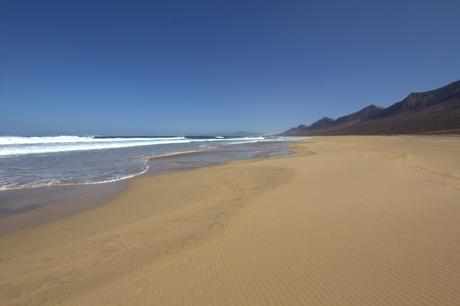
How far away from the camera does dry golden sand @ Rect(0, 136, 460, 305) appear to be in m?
3.42

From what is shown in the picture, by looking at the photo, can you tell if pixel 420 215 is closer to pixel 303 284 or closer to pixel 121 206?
pixel 303 284

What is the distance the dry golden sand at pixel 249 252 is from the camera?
11.2 feet

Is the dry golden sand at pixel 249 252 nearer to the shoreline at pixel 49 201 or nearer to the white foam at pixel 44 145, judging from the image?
the shoreline at pixel 49 201

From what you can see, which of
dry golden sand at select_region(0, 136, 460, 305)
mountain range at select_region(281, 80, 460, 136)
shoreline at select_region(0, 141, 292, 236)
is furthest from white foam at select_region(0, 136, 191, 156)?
mountain range at select_region(281, 80, 460, 136)

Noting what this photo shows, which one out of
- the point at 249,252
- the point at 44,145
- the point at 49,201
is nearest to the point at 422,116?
the point at 44,145

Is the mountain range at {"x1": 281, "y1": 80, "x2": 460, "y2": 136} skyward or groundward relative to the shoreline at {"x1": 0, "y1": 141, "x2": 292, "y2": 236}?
skyward

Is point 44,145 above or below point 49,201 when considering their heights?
above

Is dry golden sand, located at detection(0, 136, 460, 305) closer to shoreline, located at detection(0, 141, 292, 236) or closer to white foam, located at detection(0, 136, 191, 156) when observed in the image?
shoreline, located at detection(0, 141, 292, 236)

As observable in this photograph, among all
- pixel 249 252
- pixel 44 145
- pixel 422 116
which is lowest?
pixel 249 252

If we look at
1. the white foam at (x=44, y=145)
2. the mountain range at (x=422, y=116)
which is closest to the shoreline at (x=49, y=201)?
the white foam at (x=44, y=145)

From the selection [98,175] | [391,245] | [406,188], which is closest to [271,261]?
[391,245]

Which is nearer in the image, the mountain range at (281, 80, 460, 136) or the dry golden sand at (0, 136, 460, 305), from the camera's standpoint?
the dry golden sand at (0, 136, 460, 305)

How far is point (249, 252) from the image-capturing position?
4.58 m

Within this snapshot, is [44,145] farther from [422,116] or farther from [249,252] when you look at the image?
[422,116]
